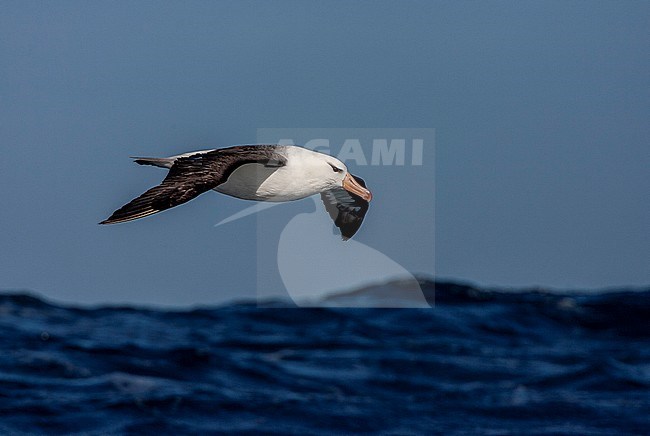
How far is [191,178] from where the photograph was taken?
1134 centimetres

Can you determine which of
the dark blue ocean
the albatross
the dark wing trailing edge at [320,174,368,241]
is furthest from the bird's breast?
the dark blue ocean

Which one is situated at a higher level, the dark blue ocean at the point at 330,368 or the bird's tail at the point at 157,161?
the bird's tail at the point at 157,161

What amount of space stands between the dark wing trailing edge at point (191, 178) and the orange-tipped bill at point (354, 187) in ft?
4.88

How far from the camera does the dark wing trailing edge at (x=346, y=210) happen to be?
1565 cm

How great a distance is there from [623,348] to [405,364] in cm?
1878

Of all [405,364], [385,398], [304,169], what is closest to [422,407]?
[385,398]

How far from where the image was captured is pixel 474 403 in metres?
53.9

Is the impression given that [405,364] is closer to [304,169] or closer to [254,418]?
[254,418]

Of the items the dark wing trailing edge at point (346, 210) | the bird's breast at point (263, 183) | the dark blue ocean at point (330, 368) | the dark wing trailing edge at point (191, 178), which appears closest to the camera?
the dark wing trailing edge at point (191, 178)

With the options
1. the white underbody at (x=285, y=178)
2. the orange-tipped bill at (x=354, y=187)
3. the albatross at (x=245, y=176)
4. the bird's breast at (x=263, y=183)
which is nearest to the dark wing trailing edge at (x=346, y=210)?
the albatross at (x=245, y=176)

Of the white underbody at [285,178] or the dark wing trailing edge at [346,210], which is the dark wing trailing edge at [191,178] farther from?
the dark wing trailing edge at [346,210]

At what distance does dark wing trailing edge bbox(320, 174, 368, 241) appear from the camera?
1565 cm

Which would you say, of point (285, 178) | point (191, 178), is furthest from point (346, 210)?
point (191, 178)

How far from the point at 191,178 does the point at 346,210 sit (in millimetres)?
4831
